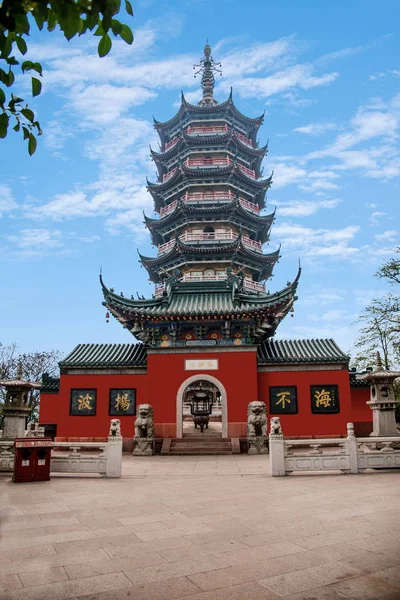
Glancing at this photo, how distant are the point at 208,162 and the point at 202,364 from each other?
13113 mm

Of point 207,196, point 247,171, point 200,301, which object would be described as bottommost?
point 200,301

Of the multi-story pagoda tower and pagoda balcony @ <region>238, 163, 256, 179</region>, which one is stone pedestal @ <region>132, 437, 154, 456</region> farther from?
pagoda balcony @ <region>238, 163, 256, 179</region>

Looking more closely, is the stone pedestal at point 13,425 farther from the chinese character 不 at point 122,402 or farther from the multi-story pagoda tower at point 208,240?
the multi-story pagoda tower at point 208,240

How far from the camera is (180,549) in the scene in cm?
415

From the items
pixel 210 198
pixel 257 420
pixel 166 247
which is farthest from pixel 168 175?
pixel 257 420

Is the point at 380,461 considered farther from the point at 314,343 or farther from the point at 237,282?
the point at 237,282

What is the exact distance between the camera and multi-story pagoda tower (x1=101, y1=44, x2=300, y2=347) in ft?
52.6

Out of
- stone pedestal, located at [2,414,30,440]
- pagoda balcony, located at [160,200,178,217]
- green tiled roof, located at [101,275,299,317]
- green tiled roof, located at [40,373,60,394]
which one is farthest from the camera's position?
pagoda balcony, located at [160,200,178,217]

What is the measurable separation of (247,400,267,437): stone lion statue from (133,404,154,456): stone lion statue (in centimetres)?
316

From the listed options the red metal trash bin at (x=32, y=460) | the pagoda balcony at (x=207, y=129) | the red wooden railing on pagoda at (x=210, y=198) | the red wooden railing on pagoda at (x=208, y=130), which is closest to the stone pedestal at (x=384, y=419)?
the red metal trash bin at (x=32, y=460)

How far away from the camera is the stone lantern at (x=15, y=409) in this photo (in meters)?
10.5

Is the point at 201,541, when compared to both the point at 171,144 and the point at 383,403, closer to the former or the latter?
the point at 383,403

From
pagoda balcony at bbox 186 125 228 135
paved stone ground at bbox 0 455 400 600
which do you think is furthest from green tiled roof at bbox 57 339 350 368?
pagoda balcony at bbox 186 125 228 135

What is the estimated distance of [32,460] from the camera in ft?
27.9
